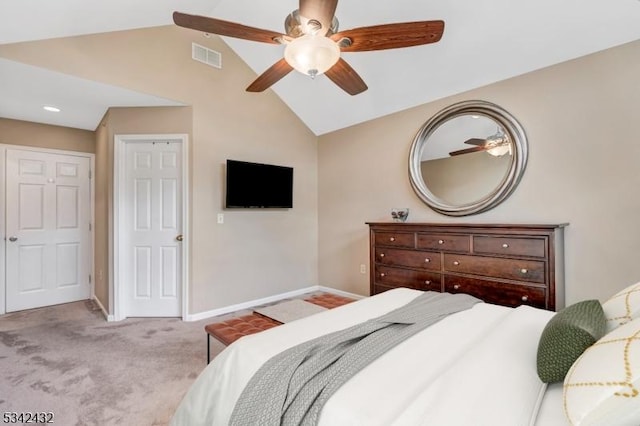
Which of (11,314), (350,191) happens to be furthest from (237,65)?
(11,314)

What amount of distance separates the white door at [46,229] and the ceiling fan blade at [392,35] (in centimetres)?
415

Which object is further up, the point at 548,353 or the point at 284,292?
the point at 548,353

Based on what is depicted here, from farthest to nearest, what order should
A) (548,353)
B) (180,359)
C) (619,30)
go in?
1. (180,359)
2. (619,30)
3. (548,353)

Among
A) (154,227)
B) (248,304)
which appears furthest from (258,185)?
(248,304)

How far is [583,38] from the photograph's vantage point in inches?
93.3

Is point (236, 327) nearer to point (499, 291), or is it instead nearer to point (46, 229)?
point (499, 291)

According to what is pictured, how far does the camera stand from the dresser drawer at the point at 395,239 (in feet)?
10.2

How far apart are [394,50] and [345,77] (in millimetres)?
1088

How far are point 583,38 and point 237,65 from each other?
3.43 m

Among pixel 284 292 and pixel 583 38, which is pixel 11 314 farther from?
pixel 583 38

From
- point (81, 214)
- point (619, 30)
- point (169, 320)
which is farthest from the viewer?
point (81, 214)

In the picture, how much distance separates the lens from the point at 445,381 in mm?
935

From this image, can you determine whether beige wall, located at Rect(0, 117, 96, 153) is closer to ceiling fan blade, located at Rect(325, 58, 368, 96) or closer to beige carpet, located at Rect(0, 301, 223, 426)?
beige carpet, located at Rect(0, 301, 223, 426)

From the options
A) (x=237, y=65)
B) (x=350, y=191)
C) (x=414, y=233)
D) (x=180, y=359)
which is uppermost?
(x=237, y=65)
